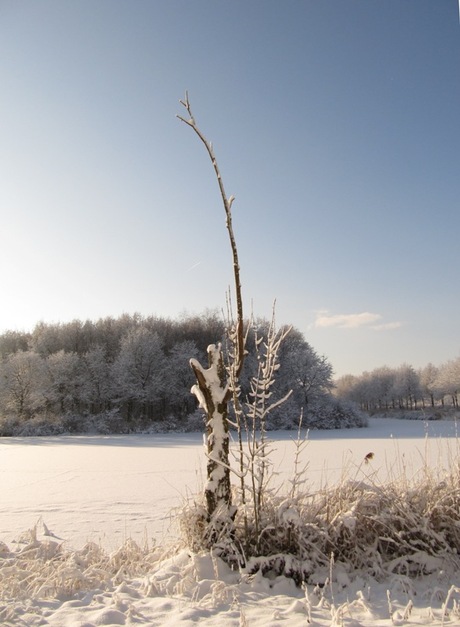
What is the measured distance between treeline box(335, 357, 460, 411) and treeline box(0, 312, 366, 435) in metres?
22.3

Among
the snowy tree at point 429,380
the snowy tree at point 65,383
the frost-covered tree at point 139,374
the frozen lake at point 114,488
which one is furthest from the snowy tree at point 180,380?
the snowy tree at point 429,380

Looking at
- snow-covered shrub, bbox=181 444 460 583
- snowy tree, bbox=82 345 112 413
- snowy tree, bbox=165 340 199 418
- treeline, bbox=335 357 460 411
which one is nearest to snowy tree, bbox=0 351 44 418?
snowy tree, bbox=82 345 112 413

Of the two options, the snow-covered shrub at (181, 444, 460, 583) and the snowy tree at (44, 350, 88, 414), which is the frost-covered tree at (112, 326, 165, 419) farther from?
the snow-covered shrub at (181, 444, 460, 583)

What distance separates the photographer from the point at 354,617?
2.39 meters

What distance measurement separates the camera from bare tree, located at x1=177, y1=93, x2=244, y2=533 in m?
3.28

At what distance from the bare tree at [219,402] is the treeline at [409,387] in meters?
52.3

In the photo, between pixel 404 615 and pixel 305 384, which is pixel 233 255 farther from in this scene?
pixel 305 384

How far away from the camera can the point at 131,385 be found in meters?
31.9

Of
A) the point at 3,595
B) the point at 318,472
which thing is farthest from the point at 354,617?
the point at 318,472

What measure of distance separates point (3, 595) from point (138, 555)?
1026 mm

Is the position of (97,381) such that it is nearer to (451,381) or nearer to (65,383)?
(65,383)

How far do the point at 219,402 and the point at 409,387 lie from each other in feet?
206

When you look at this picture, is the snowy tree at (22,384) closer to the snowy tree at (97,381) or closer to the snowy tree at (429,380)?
the snowy tree at (97,381)

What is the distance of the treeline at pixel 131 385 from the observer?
Result: 30.5 m
